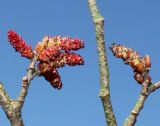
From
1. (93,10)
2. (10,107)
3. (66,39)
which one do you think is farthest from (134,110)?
(66,39)

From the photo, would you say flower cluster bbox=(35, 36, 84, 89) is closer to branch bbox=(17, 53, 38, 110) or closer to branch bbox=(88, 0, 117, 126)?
branch bbox=(17, 53, 38, 110)

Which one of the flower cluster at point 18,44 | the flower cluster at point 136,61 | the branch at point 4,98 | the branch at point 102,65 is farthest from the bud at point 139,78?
the flower cluster at point 18,44

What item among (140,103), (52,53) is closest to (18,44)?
(52,53)

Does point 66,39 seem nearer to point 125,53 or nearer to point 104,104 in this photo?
point 125,53

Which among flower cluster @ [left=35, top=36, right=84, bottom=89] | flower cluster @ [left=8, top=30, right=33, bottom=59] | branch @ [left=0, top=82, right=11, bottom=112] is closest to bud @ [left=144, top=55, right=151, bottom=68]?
flower cluster @ [left=35, top=36, right=84, bottom=89]

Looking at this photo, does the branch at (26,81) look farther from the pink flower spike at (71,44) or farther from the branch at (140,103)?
the branch at (140,103)

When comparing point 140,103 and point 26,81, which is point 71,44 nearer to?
point 26,81
